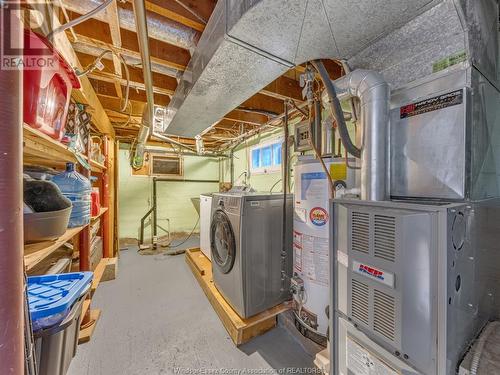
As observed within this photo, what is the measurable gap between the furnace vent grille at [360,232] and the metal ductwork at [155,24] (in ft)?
5.18

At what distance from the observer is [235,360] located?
162 cm

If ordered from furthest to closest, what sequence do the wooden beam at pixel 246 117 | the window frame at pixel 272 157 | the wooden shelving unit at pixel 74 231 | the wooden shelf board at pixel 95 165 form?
the window frame at pixel 272 157, the wooden beam at pixel 246 117, the wooden shelf board at pixel 95 165, the wooden shelving unit at pixel 74 231

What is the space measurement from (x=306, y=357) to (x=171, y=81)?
288 centimetres

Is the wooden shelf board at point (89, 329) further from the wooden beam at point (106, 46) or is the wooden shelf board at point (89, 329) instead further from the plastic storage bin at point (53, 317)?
the wooden beam at point (106, 46)

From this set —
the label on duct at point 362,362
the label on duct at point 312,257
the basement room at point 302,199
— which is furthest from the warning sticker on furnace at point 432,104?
the label on duct at point 362,362

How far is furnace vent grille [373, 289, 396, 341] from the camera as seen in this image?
2.72ft

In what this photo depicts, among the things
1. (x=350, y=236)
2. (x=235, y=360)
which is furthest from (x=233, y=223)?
(x=350, y=236)

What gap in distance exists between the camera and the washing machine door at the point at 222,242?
2.03 metres

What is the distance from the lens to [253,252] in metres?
1.94

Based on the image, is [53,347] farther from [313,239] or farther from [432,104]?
[432,104]

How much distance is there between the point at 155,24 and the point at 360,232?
1768mm

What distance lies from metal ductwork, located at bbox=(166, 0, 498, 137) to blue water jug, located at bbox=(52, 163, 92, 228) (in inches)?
48.2

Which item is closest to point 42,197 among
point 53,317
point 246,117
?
point 53,317

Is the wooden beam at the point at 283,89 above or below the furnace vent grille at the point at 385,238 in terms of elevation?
above
